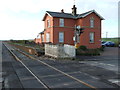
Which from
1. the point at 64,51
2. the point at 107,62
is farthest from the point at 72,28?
the point at 107,62

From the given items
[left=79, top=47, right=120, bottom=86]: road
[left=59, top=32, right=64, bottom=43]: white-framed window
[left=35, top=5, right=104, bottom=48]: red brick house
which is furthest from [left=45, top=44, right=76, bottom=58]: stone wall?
[left=59, top=32, right=64, bottom=43]: white-framed window

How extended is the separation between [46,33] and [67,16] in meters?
6.04

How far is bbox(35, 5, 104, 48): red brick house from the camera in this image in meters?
30.8

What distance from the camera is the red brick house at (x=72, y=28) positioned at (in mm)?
30828

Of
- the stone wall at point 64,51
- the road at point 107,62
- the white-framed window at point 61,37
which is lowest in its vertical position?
the road at point 107,62

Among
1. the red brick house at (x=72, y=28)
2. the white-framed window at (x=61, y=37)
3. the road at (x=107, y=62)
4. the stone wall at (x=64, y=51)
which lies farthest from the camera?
the white-framed window at (x=61, y=37)

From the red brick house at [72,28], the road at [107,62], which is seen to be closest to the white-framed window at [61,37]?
the red brick house at [72,28]

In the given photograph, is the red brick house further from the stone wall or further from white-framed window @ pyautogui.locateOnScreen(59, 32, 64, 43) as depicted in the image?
the stone wall

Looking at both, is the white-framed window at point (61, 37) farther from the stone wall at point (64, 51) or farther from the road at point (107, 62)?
the road at point (107, 62)

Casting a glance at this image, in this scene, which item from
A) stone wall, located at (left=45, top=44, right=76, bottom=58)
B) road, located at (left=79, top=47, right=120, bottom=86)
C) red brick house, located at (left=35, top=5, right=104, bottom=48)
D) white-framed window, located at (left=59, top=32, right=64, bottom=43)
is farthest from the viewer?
white-framed window, located at (left=59, top=32, right=64, bottom=43)

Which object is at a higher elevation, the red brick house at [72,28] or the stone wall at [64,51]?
the red brick house at [72,28]

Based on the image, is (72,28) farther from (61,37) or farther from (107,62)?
(107,62)

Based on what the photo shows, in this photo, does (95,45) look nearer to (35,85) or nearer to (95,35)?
(95,35)

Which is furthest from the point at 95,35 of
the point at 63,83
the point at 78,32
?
the point at 63,83
